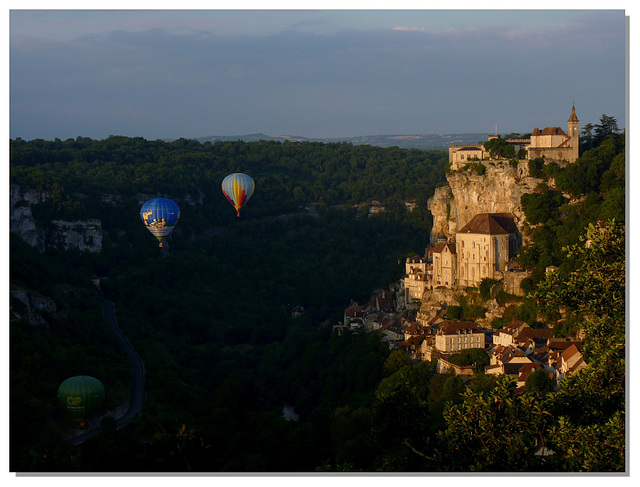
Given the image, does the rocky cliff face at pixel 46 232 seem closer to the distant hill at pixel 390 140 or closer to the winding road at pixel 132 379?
the winding road at pixel 132 379

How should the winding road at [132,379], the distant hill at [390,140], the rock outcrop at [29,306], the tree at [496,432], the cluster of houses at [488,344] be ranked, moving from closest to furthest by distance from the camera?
the tree at [496,432]
the cluster of houses at [488,344]
the winding road at [132,379]
the rock outcrop at [29,306]
the distant hill at [390,140]

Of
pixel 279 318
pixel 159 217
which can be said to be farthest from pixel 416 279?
pixel 279 318

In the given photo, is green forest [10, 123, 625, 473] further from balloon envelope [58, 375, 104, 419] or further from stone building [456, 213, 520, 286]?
stone building [456, 213, 520, 286]

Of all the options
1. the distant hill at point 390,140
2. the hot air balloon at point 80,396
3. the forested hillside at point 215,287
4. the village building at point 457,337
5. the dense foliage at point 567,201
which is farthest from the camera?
the distant hill at point 390,140

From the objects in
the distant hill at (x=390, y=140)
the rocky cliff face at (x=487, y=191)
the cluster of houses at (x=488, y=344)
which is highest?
the distant hill at (x=390, y=140)

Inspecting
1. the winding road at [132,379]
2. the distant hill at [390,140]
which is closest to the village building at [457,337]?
the winding road at [132,379]

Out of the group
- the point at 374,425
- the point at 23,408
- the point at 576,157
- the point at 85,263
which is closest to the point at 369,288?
the point at 85,263
